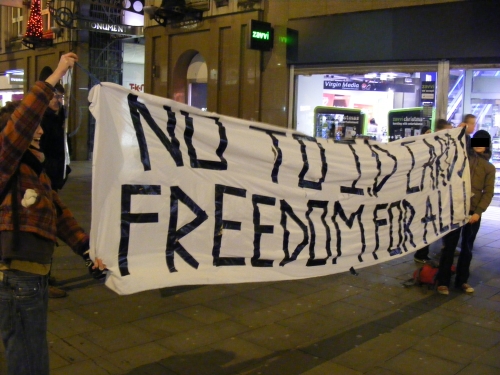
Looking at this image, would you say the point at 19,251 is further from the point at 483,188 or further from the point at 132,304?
the point at 483,188

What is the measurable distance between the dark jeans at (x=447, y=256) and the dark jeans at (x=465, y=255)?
0.20 meters

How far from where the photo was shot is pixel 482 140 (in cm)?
710

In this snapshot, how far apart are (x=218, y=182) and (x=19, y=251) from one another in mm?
1547

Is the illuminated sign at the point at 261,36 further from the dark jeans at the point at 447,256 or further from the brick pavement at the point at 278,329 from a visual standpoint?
the dark jeans at the point at 447,256

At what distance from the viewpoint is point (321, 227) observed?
16.5 feet

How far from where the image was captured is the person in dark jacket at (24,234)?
10.00ft

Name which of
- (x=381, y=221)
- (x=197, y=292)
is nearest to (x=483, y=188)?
(x=381, y=221)

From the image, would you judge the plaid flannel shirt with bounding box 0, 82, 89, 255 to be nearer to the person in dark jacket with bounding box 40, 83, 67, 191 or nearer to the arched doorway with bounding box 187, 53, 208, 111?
the person in dark jacket with bounding box 40, 83, 67, 191

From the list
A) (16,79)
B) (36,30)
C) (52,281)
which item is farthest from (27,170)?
(16,79)

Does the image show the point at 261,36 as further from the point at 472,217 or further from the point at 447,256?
the point at 447,256

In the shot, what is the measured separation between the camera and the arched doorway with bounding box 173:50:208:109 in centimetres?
1625

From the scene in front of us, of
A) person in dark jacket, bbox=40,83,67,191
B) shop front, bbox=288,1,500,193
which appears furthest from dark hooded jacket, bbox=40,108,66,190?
shop front, bbox=288,1,500,193

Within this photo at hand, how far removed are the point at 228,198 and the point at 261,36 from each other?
376 inches

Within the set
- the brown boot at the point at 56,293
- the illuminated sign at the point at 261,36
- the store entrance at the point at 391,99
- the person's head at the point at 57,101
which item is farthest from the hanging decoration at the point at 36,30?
the brown boot at the point at 56,293
